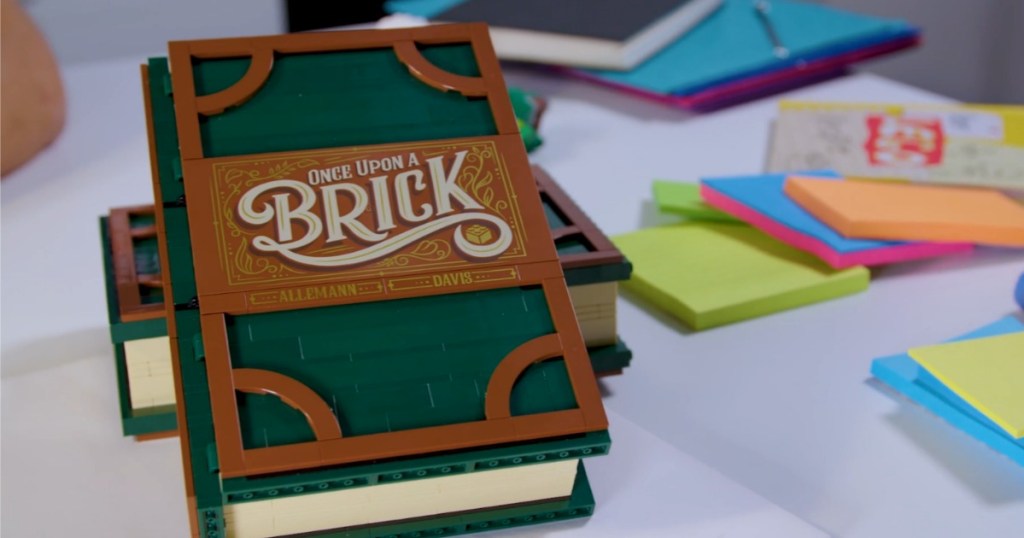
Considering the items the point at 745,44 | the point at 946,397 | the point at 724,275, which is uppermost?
the point at 745,44

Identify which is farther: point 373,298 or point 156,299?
point 156,299

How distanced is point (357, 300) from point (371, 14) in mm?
1872

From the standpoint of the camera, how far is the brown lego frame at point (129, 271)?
59 cm

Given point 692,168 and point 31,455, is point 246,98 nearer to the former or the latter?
point 31,455

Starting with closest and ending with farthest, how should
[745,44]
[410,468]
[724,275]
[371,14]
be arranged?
1. [410,468]
2. [724,275]
3. [745,44]
4. [371,14]

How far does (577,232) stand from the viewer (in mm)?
660

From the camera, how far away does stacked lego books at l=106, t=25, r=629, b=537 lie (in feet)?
1.55

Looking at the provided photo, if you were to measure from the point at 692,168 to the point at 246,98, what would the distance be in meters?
0.53

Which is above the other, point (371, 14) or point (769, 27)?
point (371, 14)

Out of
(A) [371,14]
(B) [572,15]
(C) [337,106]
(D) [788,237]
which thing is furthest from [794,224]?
(A) [371,14]

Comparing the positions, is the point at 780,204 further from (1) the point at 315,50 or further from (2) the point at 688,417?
(1) the point at 315,50

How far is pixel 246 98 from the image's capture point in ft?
1.86

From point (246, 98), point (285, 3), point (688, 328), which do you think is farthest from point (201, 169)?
point (285, 3)

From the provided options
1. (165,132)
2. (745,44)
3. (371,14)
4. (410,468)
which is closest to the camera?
(410,468)
